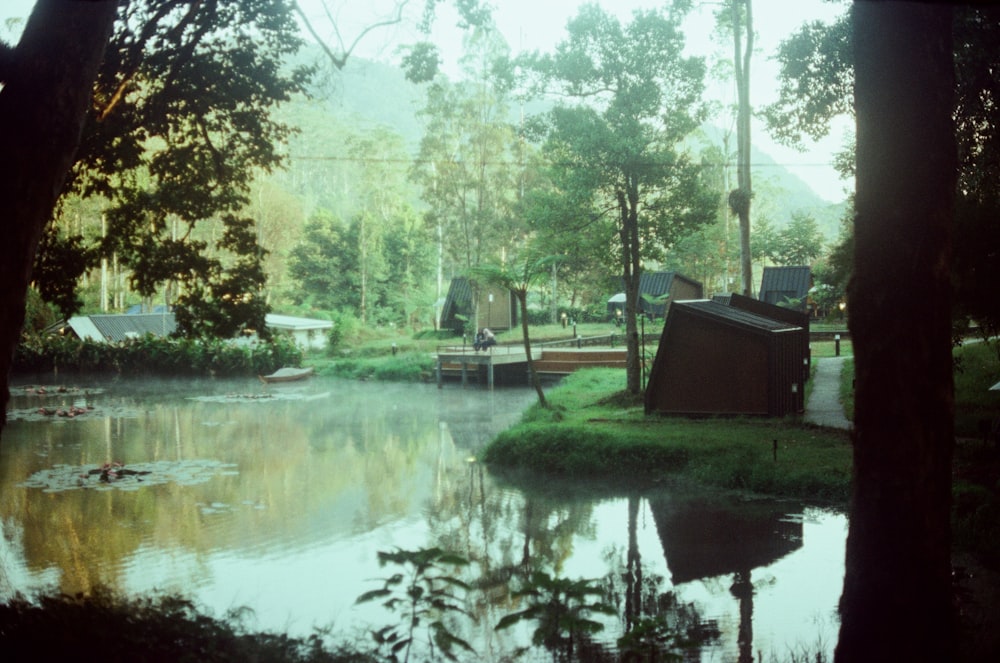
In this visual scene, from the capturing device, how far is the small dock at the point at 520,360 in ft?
97.2

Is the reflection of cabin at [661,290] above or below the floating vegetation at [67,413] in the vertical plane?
above

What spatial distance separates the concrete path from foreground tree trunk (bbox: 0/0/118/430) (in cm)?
1217

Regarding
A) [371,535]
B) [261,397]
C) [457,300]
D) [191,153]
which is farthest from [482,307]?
[191,153]

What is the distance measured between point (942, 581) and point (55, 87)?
15.1 ft

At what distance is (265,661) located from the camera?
14.8ft

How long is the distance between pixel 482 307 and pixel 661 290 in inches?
339

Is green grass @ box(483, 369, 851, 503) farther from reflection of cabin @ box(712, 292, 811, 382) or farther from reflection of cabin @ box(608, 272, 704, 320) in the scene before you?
reflection of cabin @ box(608, 272, 704, 320)

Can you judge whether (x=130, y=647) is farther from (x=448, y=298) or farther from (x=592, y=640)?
(x=448, y=298)

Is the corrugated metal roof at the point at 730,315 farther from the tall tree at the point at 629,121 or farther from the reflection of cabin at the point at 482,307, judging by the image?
the reflection of cabin at the point at 482,307

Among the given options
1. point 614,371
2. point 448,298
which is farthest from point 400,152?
point 614,371

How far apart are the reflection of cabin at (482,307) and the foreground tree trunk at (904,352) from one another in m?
37.9

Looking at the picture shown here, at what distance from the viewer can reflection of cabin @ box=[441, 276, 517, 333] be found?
1662 inches

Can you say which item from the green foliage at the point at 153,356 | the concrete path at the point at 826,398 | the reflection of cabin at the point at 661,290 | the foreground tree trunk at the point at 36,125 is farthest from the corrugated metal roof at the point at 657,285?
the foreground tree trunk at the point at 36,125

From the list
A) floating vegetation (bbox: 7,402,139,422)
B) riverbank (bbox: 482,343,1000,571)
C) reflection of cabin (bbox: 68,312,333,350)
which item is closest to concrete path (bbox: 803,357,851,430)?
riverbank (bbox: 482,343,1000,571)
